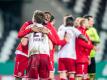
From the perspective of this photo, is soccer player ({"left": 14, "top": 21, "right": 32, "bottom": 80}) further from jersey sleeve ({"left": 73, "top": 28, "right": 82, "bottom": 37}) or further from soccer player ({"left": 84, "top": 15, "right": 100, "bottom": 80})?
soccer player ({"left": 84, "top": 15, "right": 100, "bottom": 80})

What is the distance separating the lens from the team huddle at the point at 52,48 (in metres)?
14.7

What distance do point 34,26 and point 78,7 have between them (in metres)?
15.2

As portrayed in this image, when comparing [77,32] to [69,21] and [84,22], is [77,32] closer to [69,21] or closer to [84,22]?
[69,21]

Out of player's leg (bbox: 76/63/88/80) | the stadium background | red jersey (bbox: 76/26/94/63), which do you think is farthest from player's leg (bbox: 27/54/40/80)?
the stadium background

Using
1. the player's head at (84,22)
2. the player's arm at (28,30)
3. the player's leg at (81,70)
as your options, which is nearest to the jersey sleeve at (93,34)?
the player's head at (84,22)

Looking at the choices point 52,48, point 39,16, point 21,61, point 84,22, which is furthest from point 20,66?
point 84,22

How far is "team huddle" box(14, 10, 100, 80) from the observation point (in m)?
14.7

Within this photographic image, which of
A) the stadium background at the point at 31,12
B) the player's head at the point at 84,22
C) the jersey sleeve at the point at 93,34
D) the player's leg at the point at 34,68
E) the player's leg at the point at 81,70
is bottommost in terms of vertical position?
the player's leg at the point at 34,68

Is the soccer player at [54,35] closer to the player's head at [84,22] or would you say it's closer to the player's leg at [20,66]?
the player's leg at [20,66]

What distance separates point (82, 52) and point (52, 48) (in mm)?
1818

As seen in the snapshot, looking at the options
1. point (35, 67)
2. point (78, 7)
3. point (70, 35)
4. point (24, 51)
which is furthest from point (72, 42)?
point (78, 7)

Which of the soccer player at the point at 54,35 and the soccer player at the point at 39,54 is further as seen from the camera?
the soccer player at the point at 54,35

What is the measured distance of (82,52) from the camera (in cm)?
1728

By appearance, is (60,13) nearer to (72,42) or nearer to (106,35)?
(106,35)
